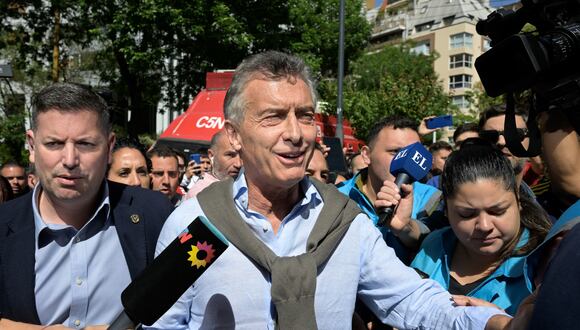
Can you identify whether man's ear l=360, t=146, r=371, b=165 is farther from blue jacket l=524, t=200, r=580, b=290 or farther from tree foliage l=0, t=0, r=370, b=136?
tree foliage l=0, t=0, r=370, b=136

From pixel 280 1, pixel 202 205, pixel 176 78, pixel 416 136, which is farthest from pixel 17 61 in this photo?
pixel 202 205

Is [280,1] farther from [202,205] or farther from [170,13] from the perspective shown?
[202,205]

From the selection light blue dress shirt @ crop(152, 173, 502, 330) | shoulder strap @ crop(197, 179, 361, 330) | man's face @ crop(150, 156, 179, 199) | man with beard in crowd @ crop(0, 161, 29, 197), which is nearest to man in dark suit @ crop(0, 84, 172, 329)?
light blue dress shirt @ crop(152, 173, 502, 330)

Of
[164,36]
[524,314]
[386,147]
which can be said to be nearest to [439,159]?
[386,147]

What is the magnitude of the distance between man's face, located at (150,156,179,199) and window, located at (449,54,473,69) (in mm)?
54492

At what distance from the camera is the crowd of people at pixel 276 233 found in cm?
190

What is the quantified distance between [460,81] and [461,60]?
209cm

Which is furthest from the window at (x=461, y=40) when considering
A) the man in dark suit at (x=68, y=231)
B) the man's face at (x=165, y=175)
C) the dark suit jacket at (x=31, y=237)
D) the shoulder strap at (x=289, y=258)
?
the shoulder strap at (x=289, y=258)

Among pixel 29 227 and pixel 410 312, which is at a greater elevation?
pixel 29 227

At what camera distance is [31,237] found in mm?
2273

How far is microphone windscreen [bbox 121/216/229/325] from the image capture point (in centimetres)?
161

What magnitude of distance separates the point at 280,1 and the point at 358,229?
14.6 metres

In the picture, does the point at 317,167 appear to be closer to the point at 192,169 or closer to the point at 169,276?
the point at 192,169

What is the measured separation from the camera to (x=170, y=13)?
45.6 ft
